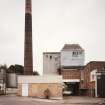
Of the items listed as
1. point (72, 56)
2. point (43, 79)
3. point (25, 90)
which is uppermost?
point (72, 56)

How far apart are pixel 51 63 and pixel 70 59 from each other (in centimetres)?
940

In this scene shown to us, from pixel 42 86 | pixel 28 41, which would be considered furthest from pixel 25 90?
pixel 28 41

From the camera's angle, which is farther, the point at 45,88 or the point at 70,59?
the point at 70,59

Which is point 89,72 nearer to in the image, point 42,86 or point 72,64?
point 42,86

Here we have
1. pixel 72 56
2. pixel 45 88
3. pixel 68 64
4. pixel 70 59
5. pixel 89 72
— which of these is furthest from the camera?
pixel 72 56

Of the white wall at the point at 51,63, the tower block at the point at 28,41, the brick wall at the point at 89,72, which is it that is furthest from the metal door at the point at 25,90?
the white wall at the point at 51,63

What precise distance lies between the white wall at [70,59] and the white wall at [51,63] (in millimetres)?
5410

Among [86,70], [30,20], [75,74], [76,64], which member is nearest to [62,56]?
[76,64]

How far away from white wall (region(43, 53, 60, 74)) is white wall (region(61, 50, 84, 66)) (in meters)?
5.41

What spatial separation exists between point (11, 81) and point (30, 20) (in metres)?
39.5

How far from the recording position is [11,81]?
97.1 m

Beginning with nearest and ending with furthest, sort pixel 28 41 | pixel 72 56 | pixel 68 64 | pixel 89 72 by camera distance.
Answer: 1. pixel 28 41
2. pixel 89 72
3. pixel 68 64
4. pixel 72 56

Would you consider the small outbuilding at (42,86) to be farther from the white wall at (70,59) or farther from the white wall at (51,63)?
the white wall at (51,63)

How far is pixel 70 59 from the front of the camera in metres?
88.0
